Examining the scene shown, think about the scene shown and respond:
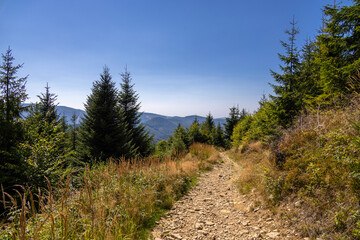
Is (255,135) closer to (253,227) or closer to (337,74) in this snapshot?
(337,74)

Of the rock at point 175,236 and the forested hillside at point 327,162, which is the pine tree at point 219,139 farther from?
the rock at point 175,236

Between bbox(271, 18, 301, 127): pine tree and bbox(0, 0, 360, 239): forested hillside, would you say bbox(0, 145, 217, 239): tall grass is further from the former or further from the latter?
bbox(271, 18, 301, 127): pine tree

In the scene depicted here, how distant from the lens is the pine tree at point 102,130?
35.2 ft

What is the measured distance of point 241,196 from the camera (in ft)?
17.6

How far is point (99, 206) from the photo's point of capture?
3.05 meters

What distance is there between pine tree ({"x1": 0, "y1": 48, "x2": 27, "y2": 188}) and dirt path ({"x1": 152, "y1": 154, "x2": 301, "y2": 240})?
16.7 feet

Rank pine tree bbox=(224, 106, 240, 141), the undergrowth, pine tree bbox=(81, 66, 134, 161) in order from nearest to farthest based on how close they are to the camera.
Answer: the undergrowth < pine tree bbox=(81, 66, 134, 161) < pine tree bbox=(224, 106, 240, 141)

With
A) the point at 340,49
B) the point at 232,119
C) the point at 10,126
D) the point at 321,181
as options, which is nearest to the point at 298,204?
the point at 321,181

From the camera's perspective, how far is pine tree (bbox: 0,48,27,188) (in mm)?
5076

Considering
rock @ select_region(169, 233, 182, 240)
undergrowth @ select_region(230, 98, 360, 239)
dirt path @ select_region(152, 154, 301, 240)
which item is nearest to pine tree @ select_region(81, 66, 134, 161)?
dirt path @ select_region(152, 154, 301, 240)

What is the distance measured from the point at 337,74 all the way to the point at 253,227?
6.45 meters

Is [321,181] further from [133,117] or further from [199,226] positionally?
[133,117]

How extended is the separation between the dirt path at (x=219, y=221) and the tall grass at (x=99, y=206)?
1.39 feet

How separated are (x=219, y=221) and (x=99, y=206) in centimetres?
299
